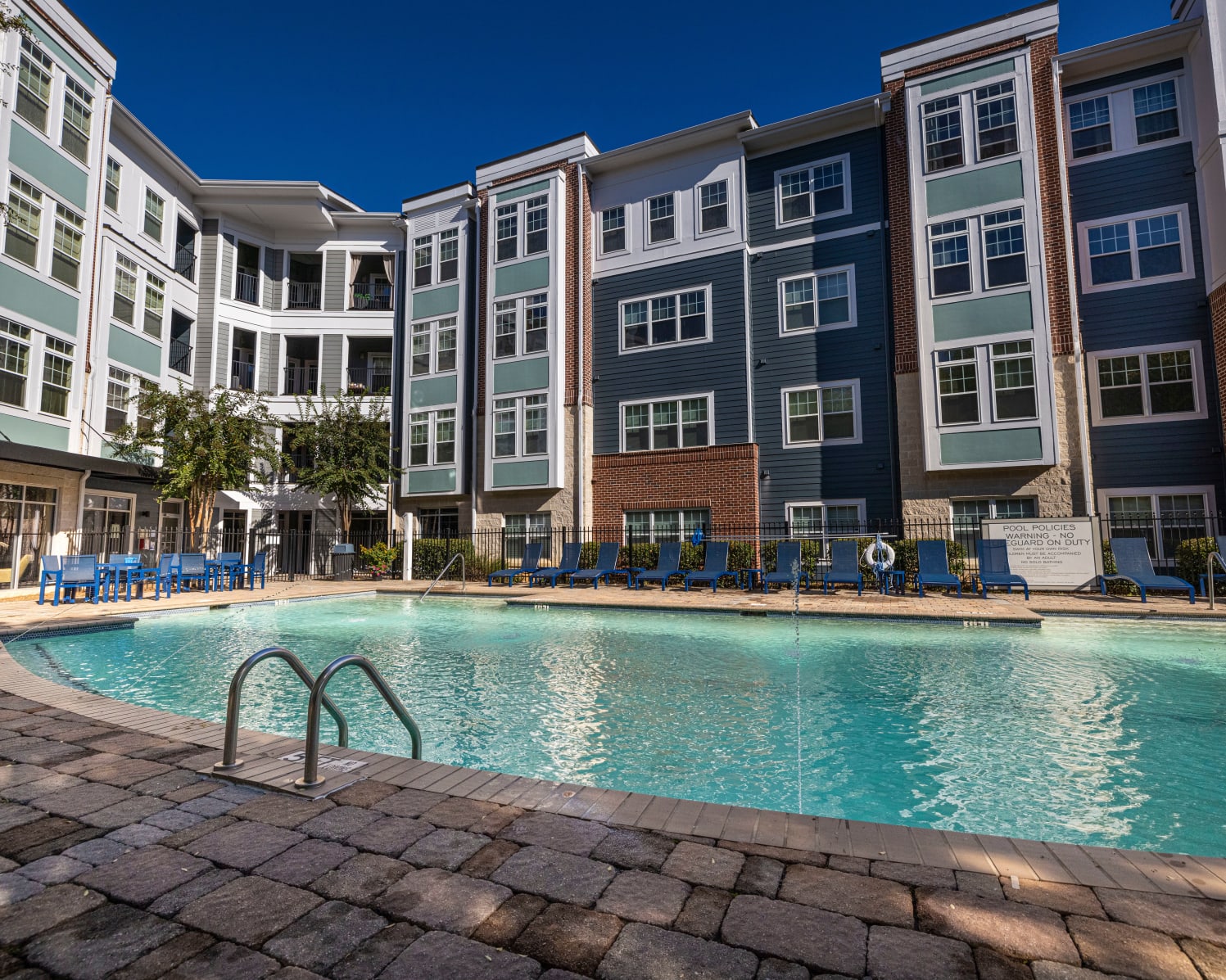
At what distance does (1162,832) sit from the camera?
377 centimetres

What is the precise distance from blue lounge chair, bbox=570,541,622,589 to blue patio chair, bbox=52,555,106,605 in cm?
1033

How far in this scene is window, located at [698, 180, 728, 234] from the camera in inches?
797

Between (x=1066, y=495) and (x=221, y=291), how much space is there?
91.1 ft

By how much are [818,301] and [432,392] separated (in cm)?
1320

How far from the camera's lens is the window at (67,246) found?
1789cm

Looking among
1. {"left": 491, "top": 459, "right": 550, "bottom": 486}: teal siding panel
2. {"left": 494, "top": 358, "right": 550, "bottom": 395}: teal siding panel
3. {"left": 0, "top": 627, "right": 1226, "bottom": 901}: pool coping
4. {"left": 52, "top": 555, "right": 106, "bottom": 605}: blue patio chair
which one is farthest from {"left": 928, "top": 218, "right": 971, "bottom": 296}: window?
{"left": 52, "top": 555, "right": 106, "bottom": 605}: blue patio chair

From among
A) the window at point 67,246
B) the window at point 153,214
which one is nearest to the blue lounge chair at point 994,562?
the window at point 67,246

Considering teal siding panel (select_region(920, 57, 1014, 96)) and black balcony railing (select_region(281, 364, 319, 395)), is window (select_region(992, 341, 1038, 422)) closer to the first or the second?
teal siding panel (select_region(920, 57, 1014, 96))

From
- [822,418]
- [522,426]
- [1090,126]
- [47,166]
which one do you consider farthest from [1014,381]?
[47,166]

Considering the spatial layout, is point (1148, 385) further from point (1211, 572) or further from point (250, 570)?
point (250, 570)

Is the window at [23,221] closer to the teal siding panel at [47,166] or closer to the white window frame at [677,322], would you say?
the teal siding panel at [47,166]

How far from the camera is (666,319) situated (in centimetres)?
2094

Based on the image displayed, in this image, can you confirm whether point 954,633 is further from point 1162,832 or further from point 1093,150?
point 1093,150

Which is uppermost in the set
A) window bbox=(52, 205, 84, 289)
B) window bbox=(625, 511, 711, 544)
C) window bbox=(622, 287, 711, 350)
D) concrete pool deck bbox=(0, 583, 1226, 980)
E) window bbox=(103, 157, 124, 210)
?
window bbox=(103, 157, 124, 210)
